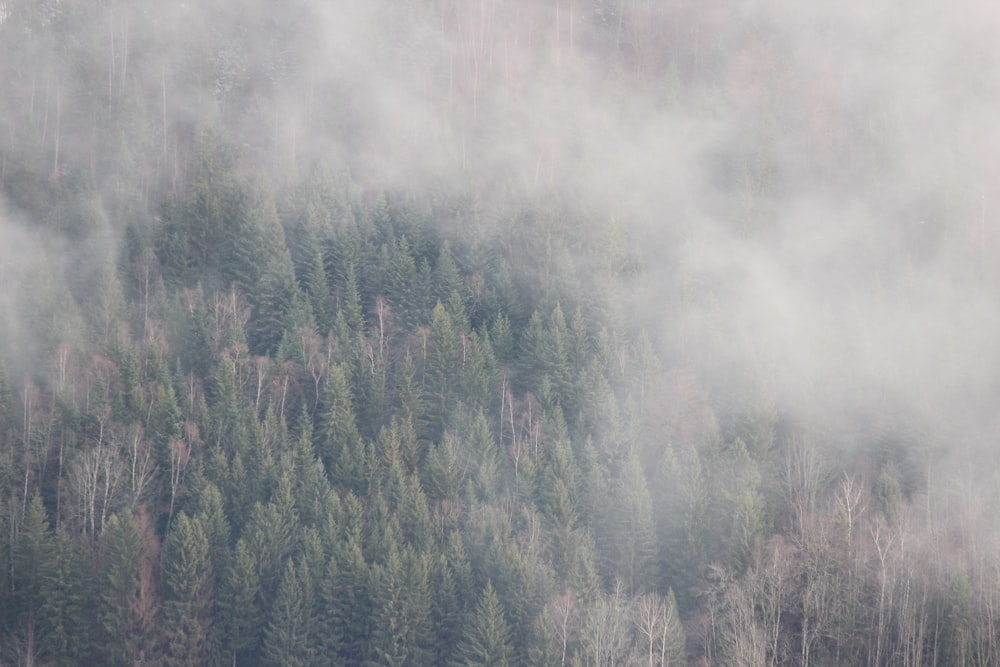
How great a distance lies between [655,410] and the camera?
8431 centimetres

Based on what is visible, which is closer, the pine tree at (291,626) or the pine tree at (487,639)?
the pine tree at (487,639)

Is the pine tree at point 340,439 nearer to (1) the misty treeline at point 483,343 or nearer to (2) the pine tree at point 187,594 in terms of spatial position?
(1) the misty treeline at point 483,343

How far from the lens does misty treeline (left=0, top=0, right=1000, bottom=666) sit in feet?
219

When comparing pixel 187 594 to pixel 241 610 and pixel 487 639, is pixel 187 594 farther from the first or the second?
pixel 487 639

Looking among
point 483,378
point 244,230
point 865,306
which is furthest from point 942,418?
point 244,230

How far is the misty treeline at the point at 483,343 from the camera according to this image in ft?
219

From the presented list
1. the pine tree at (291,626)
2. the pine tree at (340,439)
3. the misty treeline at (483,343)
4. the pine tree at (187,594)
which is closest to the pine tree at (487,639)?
the misty treeline at (483,343)

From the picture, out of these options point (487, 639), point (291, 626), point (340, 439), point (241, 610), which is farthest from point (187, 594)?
point (487, 639)

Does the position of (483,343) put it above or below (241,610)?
above

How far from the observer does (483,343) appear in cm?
8894

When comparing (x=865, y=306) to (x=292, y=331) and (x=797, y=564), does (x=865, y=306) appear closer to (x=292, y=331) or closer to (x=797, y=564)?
(x=797, y=564)

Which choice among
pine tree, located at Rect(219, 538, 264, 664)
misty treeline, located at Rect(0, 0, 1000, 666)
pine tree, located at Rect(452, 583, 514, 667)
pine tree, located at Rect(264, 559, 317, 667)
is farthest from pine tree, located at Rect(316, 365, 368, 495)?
pine tree, located at Rect(452, 583, 514, 667)

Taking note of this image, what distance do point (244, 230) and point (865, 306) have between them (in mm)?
56777

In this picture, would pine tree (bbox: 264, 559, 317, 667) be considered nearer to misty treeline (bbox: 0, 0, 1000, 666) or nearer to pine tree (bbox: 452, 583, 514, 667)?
misty treeline (bbox: 0, 0, 1000, 666)
